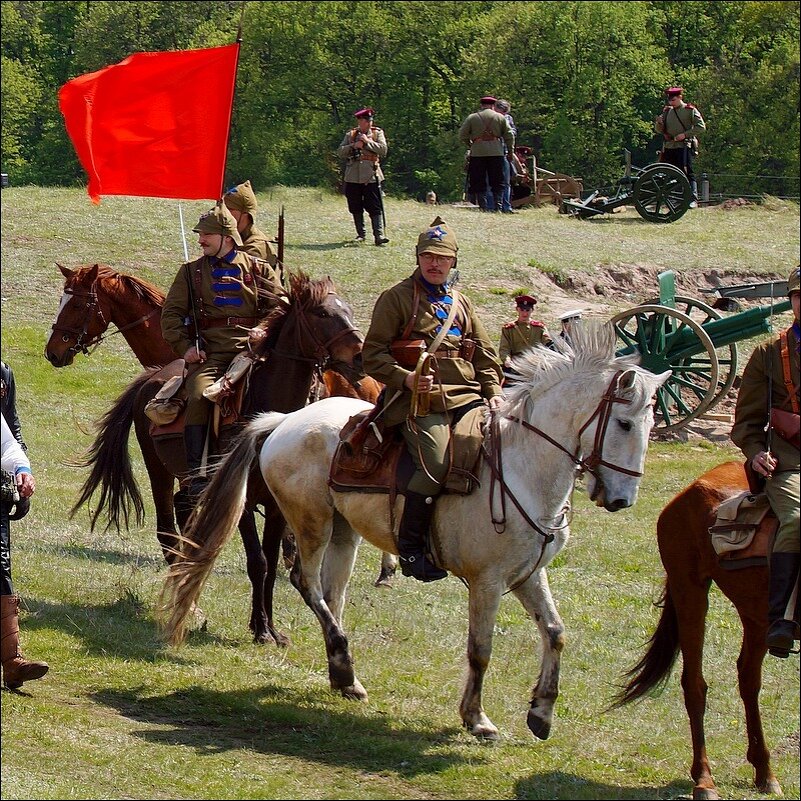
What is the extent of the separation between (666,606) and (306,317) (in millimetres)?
3564

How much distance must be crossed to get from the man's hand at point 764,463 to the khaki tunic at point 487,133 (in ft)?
71.4

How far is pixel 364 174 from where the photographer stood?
24.7m

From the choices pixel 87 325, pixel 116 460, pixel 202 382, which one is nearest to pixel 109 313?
pixel 87 325

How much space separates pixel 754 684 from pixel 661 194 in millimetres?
23458

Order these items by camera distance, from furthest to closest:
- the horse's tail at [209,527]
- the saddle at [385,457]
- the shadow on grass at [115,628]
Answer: the shadow on grass at [115,628] < the horse's tail at [209,527] < the saddle at [385,457]

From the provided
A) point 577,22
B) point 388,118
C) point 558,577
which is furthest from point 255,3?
point 558,577

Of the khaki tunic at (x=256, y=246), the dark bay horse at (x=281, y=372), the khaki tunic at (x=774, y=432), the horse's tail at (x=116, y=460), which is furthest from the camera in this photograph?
the khaki tunic at (x=256, y=246)

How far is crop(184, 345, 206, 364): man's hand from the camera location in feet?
33.4

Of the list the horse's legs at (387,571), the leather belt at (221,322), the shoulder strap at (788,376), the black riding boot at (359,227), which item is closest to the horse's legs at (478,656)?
the shoulder strap at (788,376)

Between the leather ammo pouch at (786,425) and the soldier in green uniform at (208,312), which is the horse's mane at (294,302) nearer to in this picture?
the soldier in green uniform at (208,312)

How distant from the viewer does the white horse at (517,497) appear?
732 cm

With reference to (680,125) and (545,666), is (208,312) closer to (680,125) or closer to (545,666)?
(545,666)

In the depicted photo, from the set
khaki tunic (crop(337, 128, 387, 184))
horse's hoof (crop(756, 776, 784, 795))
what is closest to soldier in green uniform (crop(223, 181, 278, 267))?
horse's hoof (crop(756, 776, 784, 795))

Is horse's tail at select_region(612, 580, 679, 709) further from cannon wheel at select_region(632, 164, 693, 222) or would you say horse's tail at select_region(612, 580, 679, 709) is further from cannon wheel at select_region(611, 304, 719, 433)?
cannon wheel at select_region(632, 164, 693, 222)
